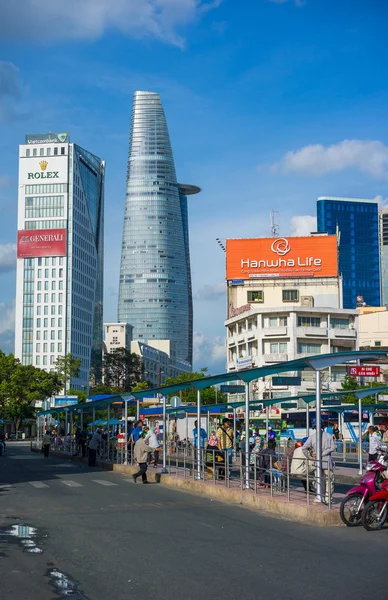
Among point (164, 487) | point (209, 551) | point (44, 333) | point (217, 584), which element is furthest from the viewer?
point (44, 333)

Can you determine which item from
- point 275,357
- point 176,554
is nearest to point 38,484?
point 176,554

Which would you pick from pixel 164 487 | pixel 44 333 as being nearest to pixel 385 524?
pixel 164 487

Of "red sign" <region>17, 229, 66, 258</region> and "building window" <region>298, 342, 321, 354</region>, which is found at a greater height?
"red sign" <region>17, 229, 66, 258</region>

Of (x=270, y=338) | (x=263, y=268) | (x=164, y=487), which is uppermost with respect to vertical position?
(x=263, y=268)

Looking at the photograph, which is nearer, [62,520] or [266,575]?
[266,575]

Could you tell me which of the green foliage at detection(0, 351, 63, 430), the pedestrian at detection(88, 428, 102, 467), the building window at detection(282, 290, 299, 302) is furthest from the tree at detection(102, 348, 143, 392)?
the pedestrian at detection(88, 428, 102, 467)

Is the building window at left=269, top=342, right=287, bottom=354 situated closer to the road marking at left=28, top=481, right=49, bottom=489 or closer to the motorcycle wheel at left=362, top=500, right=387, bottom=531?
the road marking at left=28, top=481, right=49, bottom=489

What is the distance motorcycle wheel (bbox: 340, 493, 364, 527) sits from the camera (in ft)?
44.7

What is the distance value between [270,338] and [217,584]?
74281 mm

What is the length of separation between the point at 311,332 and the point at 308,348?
171 centimetres

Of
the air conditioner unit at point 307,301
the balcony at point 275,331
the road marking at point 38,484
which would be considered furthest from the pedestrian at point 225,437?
the air conditioner unit at point 307,301

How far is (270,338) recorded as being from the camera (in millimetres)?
82562

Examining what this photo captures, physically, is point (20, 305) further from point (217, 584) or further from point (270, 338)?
point (217, 584)

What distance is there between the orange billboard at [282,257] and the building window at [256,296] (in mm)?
1887
